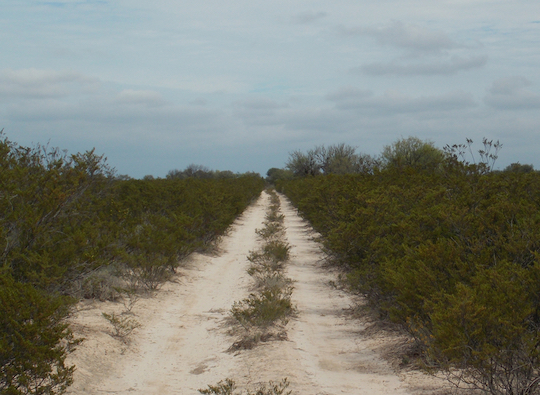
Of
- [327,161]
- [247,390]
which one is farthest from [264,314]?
[327,161]

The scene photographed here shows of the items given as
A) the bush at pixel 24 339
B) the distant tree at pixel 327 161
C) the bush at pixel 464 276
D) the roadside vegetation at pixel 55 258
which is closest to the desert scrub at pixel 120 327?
the roadside vegetation at pixel 55 258

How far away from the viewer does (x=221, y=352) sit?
7.12m

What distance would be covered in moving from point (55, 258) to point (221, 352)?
248 centimetres

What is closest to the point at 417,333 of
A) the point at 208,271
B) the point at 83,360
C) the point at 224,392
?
the point at 224,392

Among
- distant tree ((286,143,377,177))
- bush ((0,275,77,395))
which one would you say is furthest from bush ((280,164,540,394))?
distant tree ((286,143,377,177))

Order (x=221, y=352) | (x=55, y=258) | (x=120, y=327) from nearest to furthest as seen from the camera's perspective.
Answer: (x=55, y=258) < (x=221, y=352) < (x=120, y=327)

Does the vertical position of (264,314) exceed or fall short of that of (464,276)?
it falls short

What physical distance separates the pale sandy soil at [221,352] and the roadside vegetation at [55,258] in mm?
360

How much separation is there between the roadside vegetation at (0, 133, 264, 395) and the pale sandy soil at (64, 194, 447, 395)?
0.36 metres

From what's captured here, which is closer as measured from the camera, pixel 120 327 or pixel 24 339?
pixel 24 339

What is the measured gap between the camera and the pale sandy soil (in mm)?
5812

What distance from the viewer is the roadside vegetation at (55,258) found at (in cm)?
450

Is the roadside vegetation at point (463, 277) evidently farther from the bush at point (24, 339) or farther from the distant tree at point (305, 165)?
the distant tree at point (305, 165)

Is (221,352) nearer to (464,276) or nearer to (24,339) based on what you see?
(24,339)
